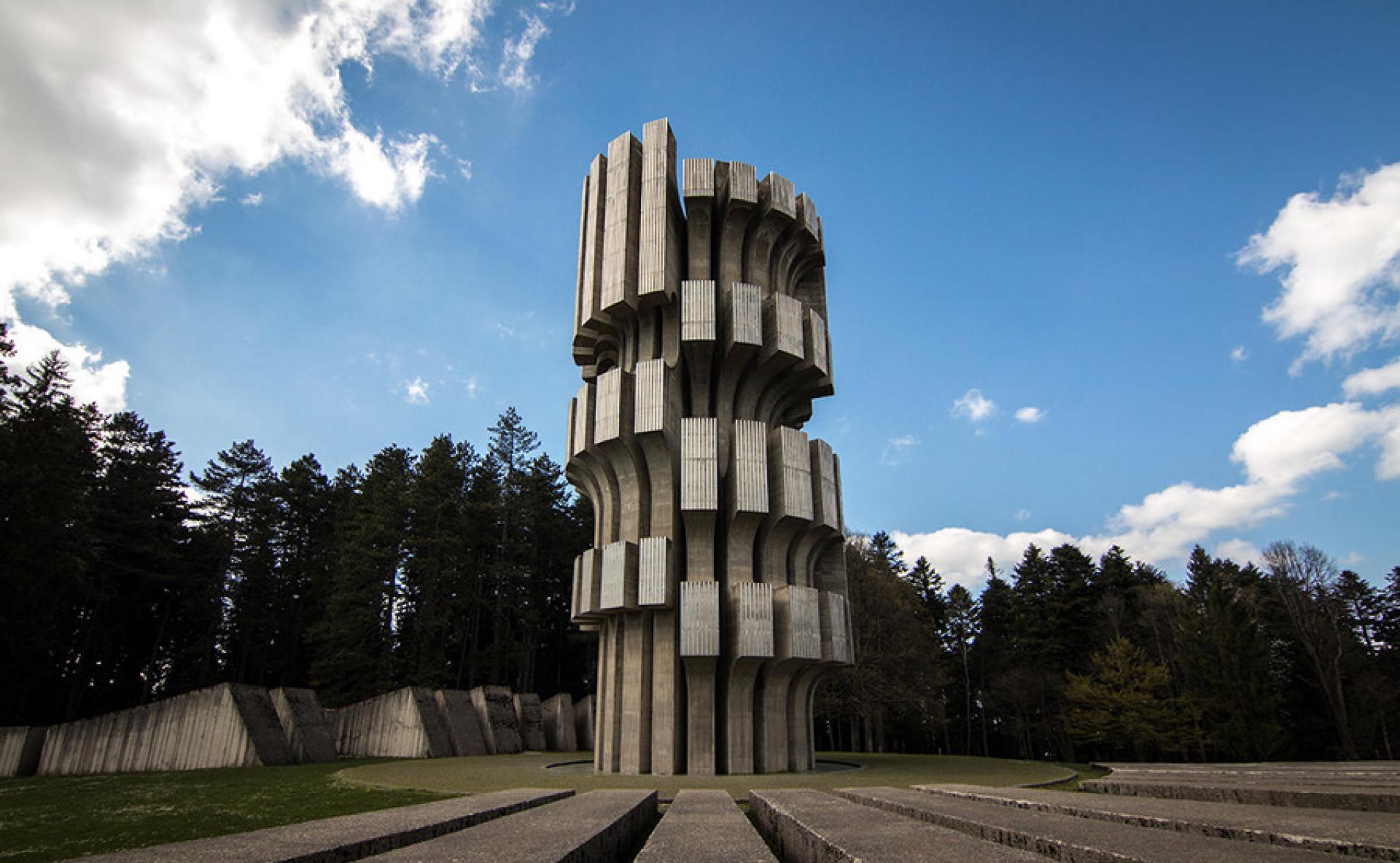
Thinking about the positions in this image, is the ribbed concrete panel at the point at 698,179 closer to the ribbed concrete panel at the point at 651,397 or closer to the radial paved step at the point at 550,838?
the ribbed concrete panel at the point at 651,397

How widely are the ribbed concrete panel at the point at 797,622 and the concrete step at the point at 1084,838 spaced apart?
44.0 feet

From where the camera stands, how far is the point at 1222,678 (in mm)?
32969

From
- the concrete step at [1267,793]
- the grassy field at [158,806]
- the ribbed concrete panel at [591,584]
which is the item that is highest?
the ribbed concrete panel at [591,584]

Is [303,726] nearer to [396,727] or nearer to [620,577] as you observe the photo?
[396,727]

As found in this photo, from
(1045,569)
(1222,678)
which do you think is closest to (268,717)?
(1222,678)

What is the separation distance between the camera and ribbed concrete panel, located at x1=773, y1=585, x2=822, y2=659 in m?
18.6

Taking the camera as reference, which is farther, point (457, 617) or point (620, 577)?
point (457, 617)

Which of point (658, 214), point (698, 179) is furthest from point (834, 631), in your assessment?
point (698, 179)

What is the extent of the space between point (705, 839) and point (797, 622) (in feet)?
50.7

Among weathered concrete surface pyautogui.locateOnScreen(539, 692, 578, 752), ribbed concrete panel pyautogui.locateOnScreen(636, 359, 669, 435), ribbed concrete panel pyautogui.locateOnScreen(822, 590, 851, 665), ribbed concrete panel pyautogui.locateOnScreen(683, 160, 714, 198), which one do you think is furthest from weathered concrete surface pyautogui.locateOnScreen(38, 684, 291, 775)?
ribbed concrete panel pyautogui.locateOnScreen(683, 160, 714, 198)

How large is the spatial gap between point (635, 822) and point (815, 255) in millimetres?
22665

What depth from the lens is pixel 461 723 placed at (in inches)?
1044

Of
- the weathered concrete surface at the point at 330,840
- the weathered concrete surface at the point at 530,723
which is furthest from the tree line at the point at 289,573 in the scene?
the weathered concrete surface at the point at 330,840

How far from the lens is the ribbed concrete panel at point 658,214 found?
→ 21.0 m
